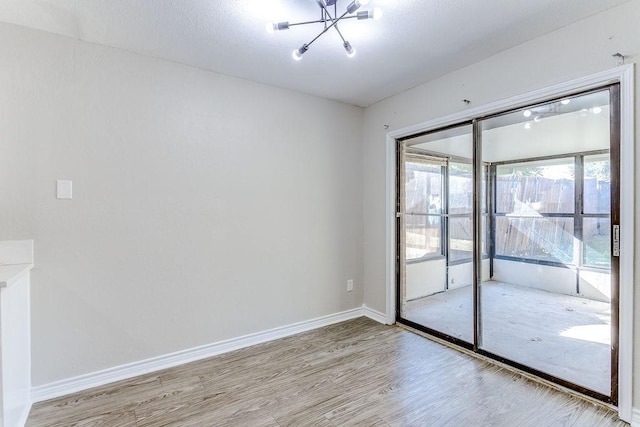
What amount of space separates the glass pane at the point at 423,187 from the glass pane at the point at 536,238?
26.4 inches

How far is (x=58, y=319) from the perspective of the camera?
211 centimetres

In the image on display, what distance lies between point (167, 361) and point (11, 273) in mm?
1288

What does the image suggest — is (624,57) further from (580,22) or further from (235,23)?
(235,23)

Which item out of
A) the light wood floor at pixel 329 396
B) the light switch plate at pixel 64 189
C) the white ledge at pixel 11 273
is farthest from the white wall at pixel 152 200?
the light wood floor at pixel 329 396

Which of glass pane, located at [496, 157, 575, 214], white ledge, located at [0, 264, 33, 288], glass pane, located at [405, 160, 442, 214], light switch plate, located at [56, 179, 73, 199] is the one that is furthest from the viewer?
glass pane, located at [405, 160, 442, 214]

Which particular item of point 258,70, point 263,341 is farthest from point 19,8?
point 263,341

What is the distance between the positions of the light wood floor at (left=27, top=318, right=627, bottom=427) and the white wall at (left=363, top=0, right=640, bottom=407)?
65 cm

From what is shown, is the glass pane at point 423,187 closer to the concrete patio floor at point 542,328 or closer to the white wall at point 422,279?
the white wall at point 422,279

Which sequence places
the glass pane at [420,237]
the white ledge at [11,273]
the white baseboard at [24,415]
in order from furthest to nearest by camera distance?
the glass pane at [420,237]
the white baseboard at [24,415]
the white ledge at [11,273]

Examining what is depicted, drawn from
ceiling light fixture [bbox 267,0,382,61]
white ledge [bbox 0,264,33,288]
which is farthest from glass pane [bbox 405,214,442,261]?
white ledge [bbox 0,264,33,288]

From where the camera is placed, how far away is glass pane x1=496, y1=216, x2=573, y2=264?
2.31 metres

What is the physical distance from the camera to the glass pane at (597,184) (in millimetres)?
2000

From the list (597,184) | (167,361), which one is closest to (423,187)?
(597,184)

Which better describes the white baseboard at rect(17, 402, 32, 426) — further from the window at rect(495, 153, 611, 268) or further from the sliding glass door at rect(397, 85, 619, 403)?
the window at rect(495, 153, 611, 268)
